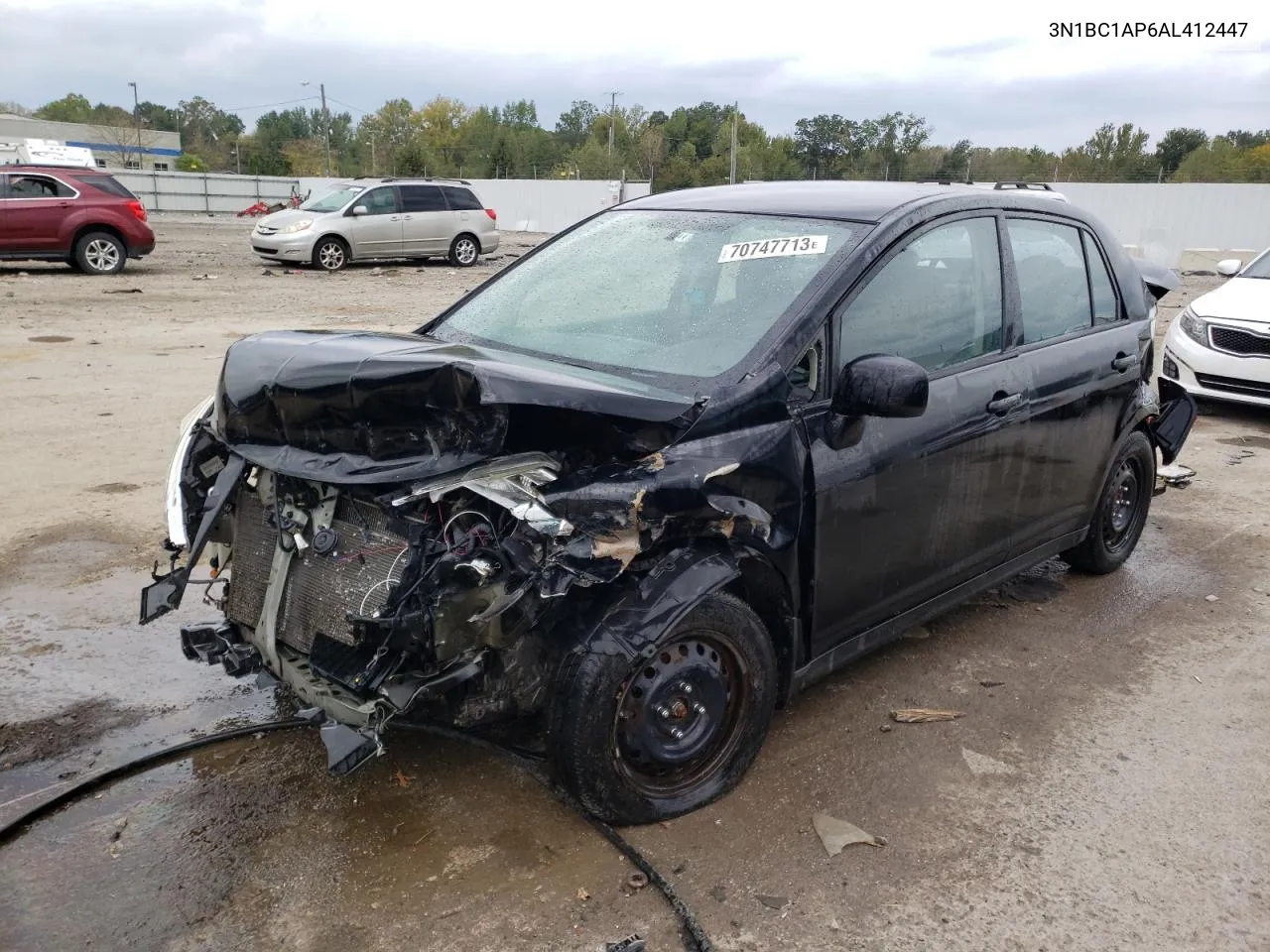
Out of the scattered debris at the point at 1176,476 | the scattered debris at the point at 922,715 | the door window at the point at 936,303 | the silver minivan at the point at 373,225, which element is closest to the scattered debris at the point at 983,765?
the scattered debris at the point at 922,715

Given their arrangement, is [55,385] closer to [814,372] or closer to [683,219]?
[683,219]

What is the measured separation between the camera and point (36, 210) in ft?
55.0

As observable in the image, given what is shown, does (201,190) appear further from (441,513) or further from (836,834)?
(836,834)

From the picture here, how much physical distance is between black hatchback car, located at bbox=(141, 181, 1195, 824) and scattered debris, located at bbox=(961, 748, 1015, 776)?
1.58 feet

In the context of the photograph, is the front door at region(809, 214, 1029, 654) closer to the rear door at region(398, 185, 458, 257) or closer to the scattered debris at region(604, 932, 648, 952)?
the scattered debris at region(604, 932, 648, 952)

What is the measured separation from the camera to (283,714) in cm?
379

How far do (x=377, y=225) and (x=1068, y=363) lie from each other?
1798cm

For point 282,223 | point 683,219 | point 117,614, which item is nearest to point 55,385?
point 117,614

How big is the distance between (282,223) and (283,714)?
18.4 m

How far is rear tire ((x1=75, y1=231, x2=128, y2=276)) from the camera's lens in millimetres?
17422

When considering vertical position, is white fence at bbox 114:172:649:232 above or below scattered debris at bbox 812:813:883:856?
above

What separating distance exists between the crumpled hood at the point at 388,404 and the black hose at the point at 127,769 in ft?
2.78

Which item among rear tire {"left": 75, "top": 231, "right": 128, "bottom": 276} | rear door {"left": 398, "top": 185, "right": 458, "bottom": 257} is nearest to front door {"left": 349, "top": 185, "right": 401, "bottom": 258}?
rear door {"left": 398, "top": 185, "right": 458, "bottom": 257}

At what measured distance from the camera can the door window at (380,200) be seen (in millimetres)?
20234
